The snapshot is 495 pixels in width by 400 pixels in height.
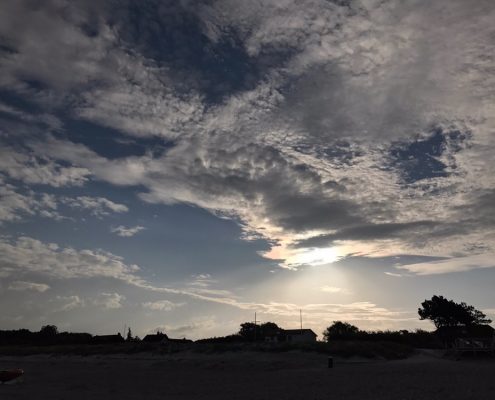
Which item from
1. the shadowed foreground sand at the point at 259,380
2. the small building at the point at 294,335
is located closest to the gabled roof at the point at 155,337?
the small building at the point at 294,335

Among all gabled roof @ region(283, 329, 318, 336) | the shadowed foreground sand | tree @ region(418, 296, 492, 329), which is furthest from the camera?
gabled roof @ region(283, 329, 318, 336)

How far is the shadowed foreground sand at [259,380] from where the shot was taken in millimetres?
21641

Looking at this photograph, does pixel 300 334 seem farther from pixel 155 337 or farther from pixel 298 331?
pixel 155 337

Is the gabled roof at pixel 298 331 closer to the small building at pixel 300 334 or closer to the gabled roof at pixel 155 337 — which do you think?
the small building at pixel 300 334

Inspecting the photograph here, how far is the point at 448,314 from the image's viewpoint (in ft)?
262

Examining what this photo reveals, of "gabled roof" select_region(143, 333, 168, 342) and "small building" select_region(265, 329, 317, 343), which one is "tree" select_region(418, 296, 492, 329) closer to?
"small building" select_region(265, 329, 317, 343)

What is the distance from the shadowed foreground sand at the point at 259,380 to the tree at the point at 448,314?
4345 cm

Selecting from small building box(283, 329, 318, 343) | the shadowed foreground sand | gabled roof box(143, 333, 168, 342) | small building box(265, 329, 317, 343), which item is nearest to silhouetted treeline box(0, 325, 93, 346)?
gabled roof box(143, 333, 168, 342)

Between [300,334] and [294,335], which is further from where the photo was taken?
[300,334]

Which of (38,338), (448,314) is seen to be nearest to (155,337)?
(38,338)

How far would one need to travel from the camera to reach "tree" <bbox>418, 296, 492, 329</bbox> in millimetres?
79625

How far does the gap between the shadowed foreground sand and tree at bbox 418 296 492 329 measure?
4345 cm

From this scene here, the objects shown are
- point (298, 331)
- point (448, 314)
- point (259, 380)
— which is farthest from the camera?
point (298, 331)

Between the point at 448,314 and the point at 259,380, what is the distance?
63709 mm
